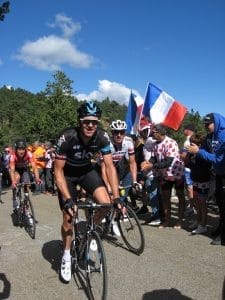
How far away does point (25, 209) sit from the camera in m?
8.95

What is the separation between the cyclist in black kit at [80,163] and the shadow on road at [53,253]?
2.90 ft

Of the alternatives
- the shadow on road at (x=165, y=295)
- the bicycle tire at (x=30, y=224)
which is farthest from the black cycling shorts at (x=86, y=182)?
the bicycle tire at (x=30, y=224)

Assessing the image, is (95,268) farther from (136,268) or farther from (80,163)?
(80,163)

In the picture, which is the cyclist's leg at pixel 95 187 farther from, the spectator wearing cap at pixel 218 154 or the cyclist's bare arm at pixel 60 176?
the spectator wearing cap at pixel 218 154

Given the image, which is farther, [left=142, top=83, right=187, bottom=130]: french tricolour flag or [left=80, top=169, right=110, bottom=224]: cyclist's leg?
[left=142, top=83, right=187, bottom=130]: french tricolour flag

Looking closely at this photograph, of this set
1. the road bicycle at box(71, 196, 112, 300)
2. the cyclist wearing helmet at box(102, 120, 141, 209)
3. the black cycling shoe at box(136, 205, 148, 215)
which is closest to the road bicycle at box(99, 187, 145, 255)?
the cyclist wearing helmet at box(102, 120, 141, 209)

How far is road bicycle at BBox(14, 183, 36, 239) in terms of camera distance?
8438mm

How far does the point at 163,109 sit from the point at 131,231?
643 centimetres

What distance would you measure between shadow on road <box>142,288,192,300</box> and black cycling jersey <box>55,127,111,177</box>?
1858mm

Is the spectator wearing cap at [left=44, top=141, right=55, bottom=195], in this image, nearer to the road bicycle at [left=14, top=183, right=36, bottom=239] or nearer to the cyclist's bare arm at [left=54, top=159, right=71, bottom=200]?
the road bicycle at [left=14, top=183, right=36, bottom=239]

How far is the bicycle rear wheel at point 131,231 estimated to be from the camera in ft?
21.7

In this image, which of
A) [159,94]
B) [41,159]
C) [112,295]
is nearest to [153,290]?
[112,295]

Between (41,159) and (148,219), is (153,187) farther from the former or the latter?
(41,159)

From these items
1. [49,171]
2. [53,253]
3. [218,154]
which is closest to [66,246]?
[53,253]
